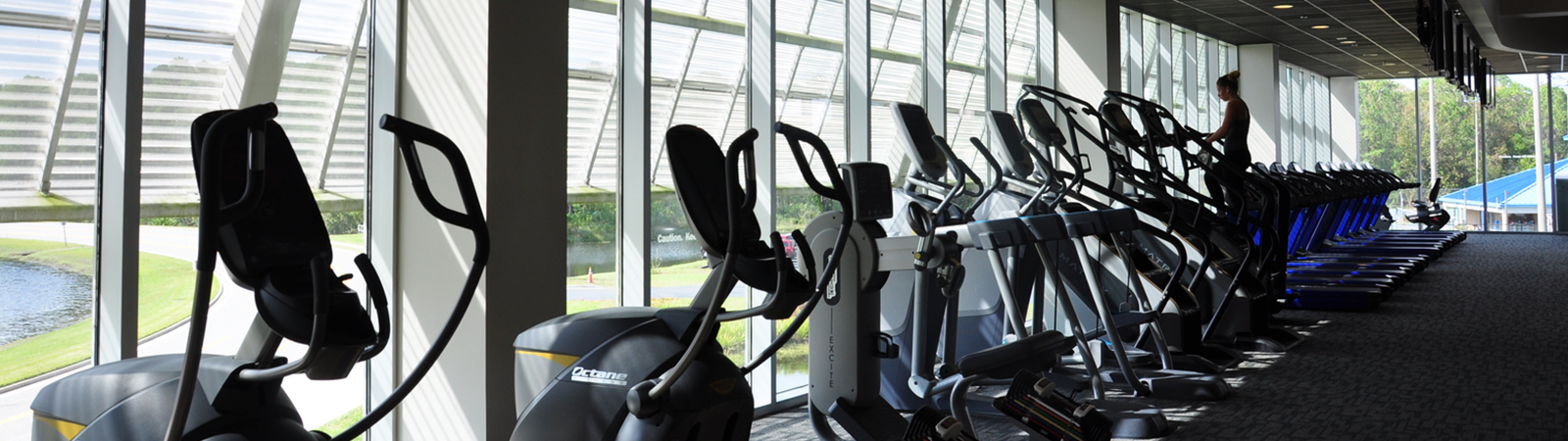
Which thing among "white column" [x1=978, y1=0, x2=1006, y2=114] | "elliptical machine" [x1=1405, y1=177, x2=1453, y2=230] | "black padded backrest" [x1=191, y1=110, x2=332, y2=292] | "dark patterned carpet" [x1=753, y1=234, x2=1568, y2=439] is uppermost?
"white column" [x1=978, y1=0, x2=1006, y2=114]

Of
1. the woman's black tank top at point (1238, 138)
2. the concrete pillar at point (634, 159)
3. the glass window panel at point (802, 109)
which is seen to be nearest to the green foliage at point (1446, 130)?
the woman's black tank top at point (1238, 138)

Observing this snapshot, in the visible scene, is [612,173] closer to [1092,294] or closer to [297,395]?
[297,395]

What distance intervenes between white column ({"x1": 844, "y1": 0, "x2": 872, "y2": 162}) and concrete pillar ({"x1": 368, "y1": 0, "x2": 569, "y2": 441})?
6.99 feet

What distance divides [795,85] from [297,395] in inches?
103

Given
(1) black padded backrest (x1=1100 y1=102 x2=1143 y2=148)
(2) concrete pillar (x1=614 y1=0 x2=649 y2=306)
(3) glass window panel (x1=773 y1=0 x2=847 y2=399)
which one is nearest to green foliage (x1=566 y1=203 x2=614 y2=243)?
(2) concrete pillar (x1=614 y1=0 x2=649 y2=306)

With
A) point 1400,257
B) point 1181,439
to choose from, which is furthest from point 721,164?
point 1400,257

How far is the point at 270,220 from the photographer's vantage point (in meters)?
1.84

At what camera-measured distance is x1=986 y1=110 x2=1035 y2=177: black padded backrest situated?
472 cm

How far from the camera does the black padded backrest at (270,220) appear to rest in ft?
5.86

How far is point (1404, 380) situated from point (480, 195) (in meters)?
3.82

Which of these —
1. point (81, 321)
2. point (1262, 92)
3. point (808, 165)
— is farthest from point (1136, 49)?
point (81, 321)

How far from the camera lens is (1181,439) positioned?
142 inches

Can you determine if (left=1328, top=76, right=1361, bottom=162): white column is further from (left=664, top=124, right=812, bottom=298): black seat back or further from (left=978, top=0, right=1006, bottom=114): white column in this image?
(left=664, top=124, right=812, bottom=298): black seat back

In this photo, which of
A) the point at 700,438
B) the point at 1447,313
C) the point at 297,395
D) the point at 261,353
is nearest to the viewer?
the point at 261,353
